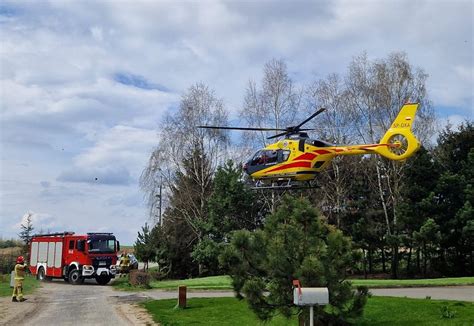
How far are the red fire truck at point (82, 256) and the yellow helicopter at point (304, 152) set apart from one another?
17.2 metres

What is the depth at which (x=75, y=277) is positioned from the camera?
3462 cm

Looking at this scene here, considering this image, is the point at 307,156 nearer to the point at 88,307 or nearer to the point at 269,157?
the point at 269,157

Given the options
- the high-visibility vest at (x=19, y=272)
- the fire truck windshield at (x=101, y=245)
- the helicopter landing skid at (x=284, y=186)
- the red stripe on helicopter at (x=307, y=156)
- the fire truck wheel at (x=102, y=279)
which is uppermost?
the red stripe on helicopter at (x=307, y=156)

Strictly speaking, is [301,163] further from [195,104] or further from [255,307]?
[195,104]

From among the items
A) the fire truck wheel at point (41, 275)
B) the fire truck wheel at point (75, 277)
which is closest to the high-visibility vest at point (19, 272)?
the fire truck wheel at point (75, 277)

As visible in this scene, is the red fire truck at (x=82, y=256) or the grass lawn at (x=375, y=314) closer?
the grass lawn at (x=375, y=314)

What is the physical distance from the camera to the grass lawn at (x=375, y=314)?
14031mm

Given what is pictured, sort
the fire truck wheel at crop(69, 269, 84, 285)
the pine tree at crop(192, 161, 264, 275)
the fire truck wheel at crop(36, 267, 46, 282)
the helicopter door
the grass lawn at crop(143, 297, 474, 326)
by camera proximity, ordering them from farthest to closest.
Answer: the pine tree at crop(192, 161, 264, 275)
the fire truck wheel at crop(36, 267, 46, 282)
the fire truck wheel at crop(69, 269, 84, 285)
the helicopter door
the grass lawn at crop(143, 297, 474, 326)

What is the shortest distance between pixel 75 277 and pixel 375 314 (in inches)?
946

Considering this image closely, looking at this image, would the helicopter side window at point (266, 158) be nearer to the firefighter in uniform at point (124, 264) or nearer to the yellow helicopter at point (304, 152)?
the yellow helicopter at point (304, 152)

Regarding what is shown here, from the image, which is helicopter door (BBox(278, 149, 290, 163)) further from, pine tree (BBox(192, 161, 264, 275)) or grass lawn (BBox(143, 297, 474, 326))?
pine tree (BBox(192, 161, 264, 275))

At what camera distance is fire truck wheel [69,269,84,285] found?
3431 centimetres

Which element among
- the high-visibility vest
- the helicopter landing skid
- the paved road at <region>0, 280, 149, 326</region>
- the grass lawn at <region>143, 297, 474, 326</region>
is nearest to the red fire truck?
the paved road at <region>0, 280, 149, 326</region>

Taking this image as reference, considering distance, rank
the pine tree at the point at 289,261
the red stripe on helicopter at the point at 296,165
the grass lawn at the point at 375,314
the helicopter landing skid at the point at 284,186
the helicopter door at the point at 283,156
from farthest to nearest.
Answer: the helicopter door at the point at 283,156
the red stripe on helicopter at the point at 296,165
the helicopter landing skid at the point at 284,186
the grass lawn at the point at 375,314
the pine tree at the point at 289,261
